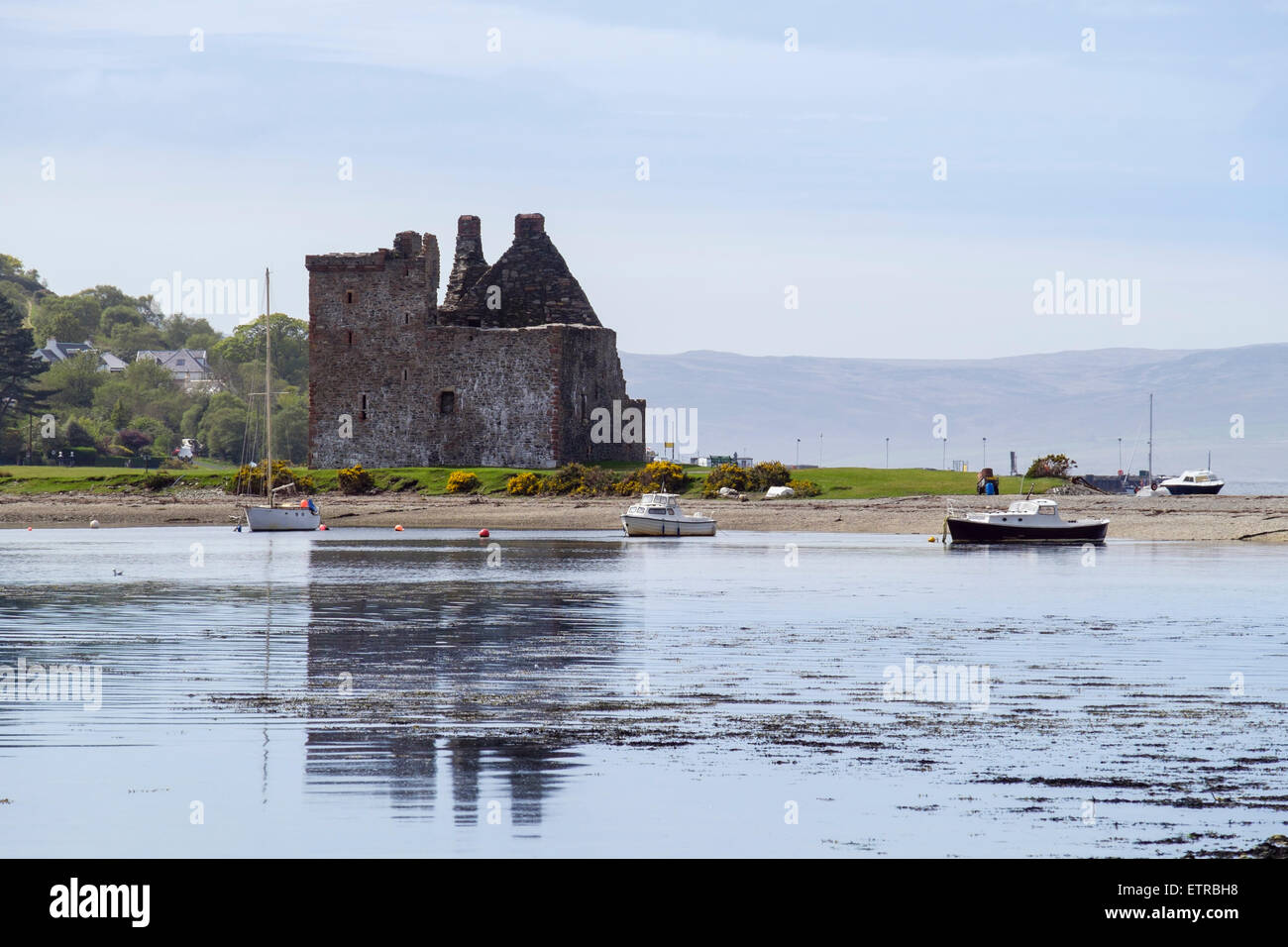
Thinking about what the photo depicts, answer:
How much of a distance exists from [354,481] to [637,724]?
75637mm

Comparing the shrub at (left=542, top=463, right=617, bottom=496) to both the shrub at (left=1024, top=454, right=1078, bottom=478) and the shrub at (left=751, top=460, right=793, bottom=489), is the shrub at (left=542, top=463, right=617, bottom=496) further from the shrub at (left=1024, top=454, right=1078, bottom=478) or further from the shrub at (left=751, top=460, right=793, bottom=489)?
the shrub at (left=1024, top=454, right=1078, bottom=478)

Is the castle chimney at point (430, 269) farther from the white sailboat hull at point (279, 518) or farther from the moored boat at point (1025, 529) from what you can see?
the moored boat at point (1025, 529)

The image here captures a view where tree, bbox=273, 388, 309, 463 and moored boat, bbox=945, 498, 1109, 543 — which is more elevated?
tree, bbox=273, 388, 309, 463

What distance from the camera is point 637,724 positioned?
621 inches

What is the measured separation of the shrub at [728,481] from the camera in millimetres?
81562

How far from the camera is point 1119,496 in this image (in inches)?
3034

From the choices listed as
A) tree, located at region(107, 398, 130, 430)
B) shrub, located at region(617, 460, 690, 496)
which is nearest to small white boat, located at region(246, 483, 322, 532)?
shrub, located at region(617, 460, 690, 496)

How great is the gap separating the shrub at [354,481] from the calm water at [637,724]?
54.6 m

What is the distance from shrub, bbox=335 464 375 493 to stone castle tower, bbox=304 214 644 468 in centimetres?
414

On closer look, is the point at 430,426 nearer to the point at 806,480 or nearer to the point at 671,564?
the point at 806,480

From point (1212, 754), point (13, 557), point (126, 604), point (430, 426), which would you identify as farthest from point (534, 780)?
point (430, 426)

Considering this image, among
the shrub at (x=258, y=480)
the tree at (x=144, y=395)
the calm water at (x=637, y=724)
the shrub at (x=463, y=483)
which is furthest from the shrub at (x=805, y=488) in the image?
the tree at (x=144, y=395)

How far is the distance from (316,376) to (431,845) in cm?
8776

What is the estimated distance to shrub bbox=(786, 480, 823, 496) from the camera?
77812mm
